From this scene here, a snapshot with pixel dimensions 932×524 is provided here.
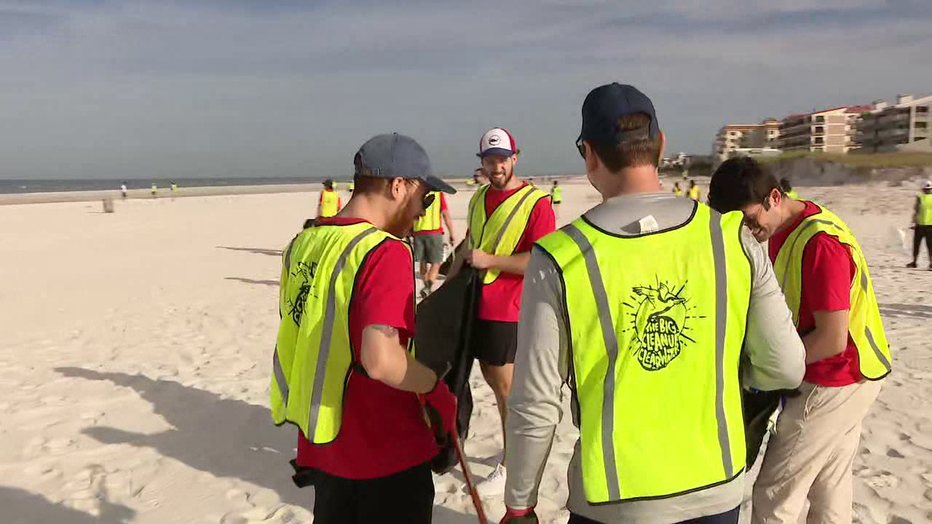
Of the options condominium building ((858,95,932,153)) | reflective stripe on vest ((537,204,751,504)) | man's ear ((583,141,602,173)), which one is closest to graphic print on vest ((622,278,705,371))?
reflective stripe on vest ((537,204,751,504))

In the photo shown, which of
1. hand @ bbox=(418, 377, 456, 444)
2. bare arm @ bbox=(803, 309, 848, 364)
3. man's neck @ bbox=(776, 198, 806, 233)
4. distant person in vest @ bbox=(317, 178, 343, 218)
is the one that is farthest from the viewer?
distant person in vest @ bbox=(317, 178, 343, 218)

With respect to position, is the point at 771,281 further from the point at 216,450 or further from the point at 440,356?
the point at 216,450

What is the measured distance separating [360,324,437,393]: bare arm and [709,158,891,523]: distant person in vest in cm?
125

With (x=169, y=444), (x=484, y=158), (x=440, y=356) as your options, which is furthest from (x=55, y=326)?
(x=440, y=356)

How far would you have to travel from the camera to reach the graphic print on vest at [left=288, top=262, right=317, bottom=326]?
2.04 meters

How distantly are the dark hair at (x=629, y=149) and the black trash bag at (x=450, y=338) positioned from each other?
1.00 metres

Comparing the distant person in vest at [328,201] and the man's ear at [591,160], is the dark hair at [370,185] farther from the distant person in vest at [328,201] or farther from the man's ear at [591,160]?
the distant person in vest at [328,201]

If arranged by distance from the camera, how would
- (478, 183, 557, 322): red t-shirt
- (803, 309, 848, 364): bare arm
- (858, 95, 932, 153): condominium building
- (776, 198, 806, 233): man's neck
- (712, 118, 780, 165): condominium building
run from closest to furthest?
(803, 309, 848, 364): bare arm
(776, 198, 806, 233): man's neck
(478, 183, 557, 322): red t-shirt
(858, 95, 932, 153): condominium building
(712, 118, 780, 165): condominium building

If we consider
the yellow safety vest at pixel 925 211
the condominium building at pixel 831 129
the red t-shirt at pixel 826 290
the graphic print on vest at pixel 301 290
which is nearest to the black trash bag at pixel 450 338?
the graphic print on vest at pixel 301 290

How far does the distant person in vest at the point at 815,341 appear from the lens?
229cm

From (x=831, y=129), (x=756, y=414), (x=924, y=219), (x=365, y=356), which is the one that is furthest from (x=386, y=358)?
(x=831, y=129)

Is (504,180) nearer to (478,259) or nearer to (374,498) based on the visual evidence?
(478,259)

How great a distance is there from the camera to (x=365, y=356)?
6.23 ft

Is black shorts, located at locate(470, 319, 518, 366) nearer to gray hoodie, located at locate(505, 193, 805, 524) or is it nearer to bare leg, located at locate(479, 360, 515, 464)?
bare leg, located at locate(479, 360, 515, 464)
